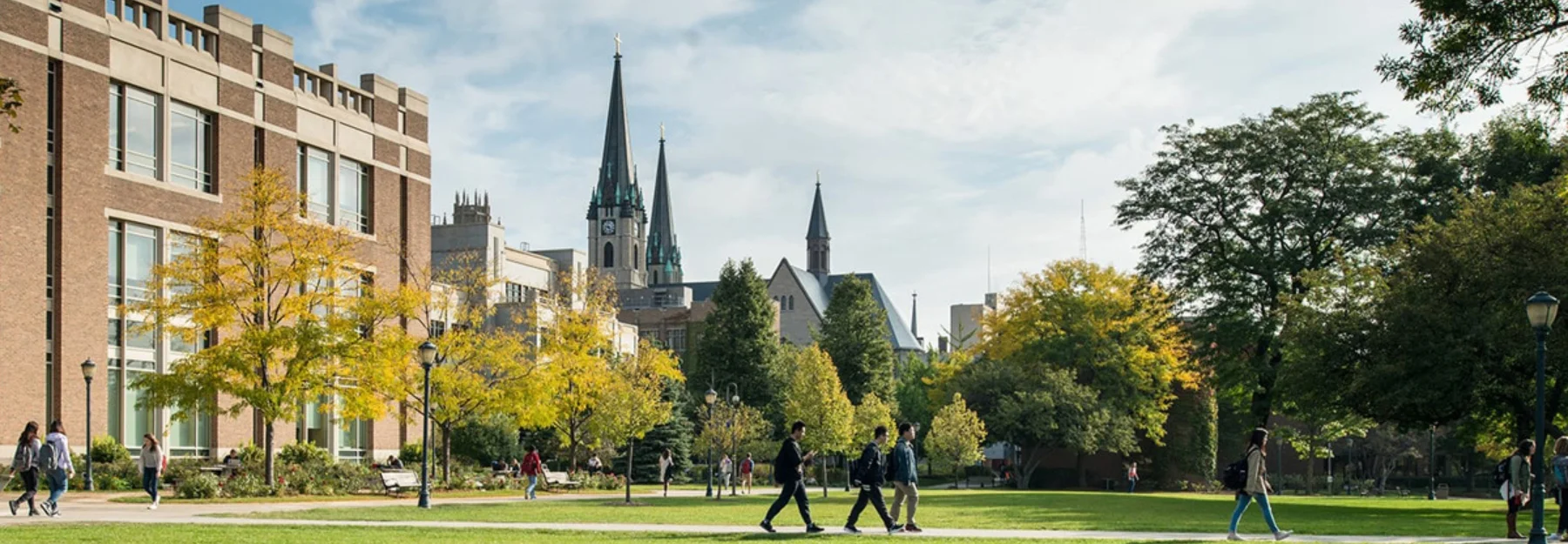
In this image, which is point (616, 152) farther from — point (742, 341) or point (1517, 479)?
point (1517, 479)

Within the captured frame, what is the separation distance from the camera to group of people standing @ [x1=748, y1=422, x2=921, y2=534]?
70.7ft

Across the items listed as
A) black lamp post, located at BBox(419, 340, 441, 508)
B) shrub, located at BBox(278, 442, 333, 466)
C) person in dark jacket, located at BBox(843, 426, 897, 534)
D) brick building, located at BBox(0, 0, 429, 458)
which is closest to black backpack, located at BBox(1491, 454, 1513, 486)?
person in dark jacket, located at BBox(843, 426, 897, 534)

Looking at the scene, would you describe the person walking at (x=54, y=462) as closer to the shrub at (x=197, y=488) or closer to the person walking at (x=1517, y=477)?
the shrub at (x=197, y=488)

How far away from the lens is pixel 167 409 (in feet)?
160

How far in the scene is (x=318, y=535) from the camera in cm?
2002

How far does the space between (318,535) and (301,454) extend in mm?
32843

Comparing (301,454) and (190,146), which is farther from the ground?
(190,146)

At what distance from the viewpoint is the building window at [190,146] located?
159 feet

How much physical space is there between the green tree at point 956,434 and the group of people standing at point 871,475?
47.2 metres

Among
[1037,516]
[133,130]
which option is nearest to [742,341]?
[133,130]

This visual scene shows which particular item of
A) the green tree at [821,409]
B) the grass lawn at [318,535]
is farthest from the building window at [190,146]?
the grass lawn at [318,535]

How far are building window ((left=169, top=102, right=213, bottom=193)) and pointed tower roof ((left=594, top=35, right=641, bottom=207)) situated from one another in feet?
404

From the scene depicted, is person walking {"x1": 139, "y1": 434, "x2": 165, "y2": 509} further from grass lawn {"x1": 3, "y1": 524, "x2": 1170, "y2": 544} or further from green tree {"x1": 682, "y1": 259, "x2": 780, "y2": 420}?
green tree {"x1": 682, "y1": 259, "x2": 780, "y2": 420}

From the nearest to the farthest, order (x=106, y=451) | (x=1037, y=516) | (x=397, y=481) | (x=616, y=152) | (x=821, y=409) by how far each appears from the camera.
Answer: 1. (x=1037, y=516)
2. (x=397, y=481)
3. (x=106, y=451)
4. (x=821, y=409)
5. (x=616, y=152)
